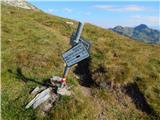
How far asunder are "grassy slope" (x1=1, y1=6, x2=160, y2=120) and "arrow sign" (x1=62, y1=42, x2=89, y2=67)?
1.88 metres

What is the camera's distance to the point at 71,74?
18.4 metres

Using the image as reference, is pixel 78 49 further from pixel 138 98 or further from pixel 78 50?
pixel 138 98

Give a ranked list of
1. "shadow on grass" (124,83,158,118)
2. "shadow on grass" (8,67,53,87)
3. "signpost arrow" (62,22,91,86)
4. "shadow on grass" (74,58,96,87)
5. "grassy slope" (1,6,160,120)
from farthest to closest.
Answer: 1. "shadow on grass" (74,58,96,87)
2. "shadow on grass" (8,67,53,87)
3. "shadow on grass" (124,83,158,118)
4. "grassy slope" (1,6,160,120)
5. "signpost arrow" (62,22,91,86)

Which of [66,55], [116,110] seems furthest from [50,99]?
[116,110]

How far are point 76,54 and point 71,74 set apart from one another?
3.85 meters

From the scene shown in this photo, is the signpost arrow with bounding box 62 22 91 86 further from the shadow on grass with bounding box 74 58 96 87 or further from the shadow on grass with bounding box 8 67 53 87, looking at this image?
the shadow on grass with bounding box 74 58 96 87

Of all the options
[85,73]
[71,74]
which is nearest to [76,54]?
[71,74]

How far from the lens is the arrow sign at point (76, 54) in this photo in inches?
563

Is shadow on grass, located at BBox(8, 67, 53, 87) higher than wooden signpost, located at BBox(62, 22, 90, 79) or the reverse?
the reverse

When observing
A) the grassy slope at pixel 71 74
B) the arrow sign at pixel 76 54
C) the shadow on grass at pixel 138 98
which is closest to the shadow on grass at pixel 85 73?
the grassy slope at pixel 71 74

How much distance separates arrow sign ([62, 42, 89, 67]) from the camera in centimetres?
1430

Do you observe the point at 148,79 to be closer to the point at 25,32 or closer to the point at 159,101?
the point at 159,101

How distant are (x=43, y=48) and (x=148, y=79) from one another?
7759 millimetres

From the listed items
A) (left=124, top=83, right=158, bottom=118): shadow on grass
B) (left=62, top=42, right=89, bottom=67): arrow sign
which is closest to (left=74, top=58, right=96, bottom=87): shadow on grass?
(left=124, top=83, right=158, bottom=118): shadow on grass
